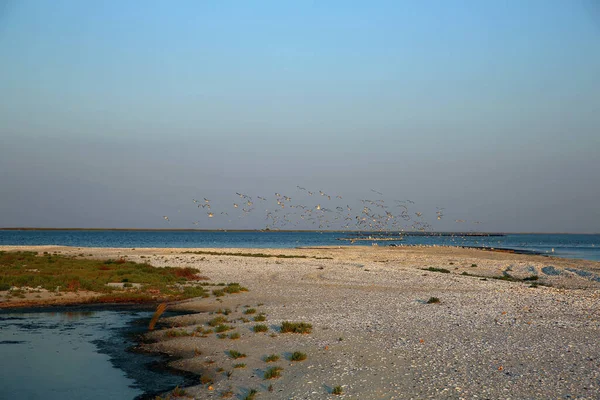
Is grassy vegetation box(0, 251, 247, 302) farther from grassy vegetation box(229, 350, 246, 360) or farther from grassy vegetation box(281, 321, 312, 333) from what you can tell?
grassy vegetation box(229, 350, 246, 360)

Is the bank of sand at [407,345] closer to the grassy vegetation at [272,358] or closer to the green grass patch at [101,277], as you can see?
the grassy vegetation at [272,358]

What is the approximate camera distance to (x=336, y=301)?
26.0 meters

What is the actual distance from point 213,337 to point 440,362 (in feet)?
25.6

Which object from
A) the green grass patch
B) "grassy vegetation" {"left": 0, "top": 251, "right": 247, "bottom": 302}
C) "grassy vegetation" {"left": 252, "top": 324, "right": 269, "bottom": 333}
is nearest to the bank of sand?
"grassy vegetation" {"left": 252, "top": 324, "right": 269, "bottom": 333}

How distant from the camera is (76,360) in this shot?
16.5m

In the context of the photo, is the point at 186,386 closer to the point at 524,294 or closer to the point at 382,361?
the point at 382,361

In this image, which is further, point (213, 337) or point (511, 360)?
point (213, 337)

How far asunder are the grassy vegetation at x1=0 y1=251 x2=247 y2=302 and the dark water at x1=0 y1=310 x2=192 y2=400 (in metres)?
5.98

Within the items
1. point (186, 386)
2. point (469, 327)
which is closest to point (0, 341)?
point (186, 386)

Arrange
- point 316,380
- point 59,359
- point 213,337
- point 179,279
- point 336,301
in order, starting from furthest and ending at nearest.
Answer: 1. point 179,279
2. point 336,301
3. point 213,337
4. point 59,359
5. point 316,380

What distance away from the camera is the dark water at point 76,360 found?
44.8ft

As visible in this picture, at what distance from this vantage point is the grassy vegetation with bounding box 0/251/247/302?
97.2 ft

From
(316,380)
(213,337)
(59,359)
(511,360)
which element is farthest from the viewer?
(213,337)

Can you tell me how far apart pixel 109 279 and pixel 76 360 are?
19.0m
